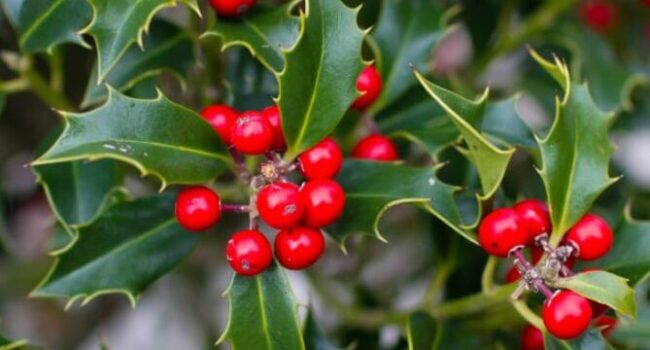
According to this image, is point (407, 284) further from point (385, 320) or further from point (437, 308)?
point (437, 308)

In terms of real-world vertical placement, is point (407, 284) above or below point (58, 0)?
below

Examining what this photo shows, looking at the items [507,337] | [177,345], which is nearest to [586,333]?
[507,337]

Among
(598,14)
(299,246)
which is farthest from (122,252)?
(598,14)

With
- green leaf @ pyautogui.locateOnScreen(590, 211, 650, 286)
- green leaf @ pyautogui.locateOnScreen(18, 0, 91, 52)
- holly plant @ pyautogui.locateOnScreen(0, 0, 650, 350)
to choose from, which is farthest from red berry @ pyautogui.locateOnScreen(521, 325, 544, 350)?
green leaf @ pyautogui.locateOnScreen(18, 0, 91, 52)

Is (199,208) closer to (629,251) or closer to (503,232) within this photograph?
(503,232)

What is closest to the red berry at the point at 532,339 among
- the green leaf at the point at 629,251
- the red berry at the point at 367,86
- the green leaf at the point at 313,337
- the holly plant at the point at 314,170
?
the holly plant at the point at 314,170

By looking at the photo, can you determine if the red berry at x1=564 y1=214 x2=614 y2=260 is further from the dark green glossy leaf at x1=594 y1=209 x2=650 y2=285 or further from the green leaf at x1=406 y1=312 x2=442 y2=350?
the green leaf at x1=406 y1=312 x2=442 y2=350

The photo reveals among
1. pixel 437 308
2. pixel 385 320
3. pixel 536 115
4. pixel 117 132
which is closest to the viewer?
pixel 117 132
